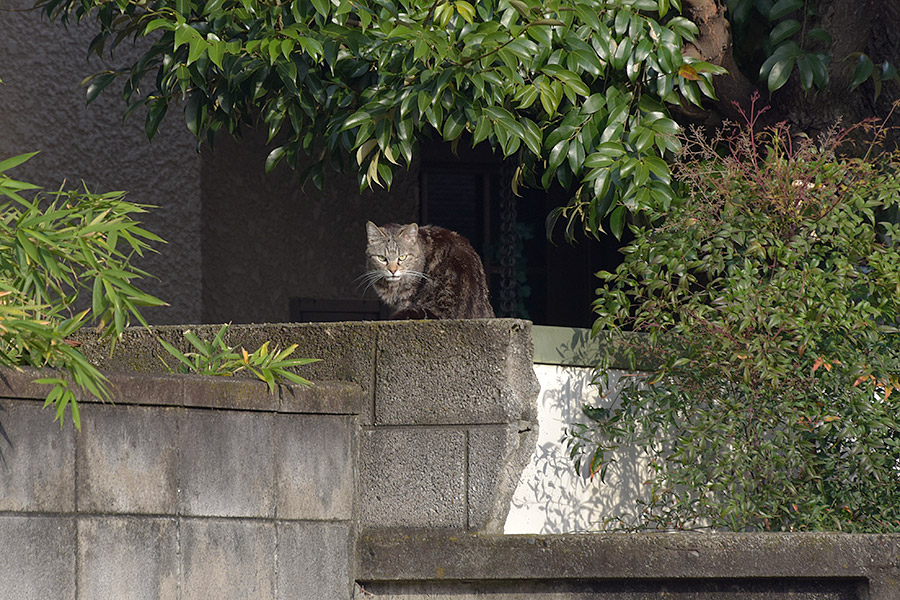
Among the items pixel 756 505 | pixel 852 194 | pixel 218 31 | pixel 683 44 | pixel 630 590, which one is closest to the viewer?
pixel 630 590

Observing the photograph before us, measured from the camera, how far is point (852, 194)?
15.0 ft

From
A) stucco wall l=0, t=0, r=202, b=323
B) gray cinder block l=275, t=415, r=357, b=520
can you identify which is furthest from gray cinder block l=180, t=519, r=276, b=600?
stucco wall l=0, t=0, r=202, b=323

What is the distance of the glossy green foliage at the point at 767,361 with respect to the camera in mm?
4211

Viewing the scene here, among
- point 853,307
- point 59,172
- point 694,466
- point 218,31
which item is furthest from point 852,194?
point 59,172

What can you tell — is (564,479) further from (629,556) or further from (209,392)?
(209,392)

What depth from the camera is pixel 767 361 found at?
421cm

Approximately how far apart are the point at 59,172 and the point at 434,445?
4399 mm

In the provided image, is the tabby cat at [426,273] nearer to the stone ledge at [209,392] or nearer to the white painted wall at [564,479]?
the white painted wall at [564,479]

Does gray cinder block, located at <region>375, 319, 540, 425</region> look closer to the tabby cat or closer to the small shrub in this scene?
the small shrub

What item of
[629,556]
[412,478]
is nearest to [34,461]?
[412,478]

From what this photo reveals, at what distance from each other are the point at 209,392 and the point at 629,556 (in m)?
1.53

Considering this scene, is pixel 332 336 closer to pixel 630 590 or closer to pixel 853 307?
pixel 630 590

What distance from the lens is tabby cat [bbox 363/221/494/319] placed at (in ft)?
17.2

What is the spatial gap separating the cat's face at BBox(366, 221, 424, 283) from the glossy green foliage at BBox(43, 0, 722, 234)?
44 cm
